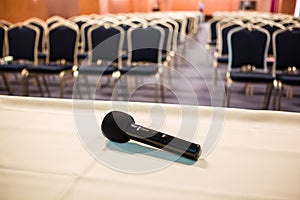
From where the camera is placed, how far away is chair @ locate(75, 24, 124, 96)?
3824mm

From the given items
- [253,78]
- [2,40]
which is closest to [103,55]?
[2,40]

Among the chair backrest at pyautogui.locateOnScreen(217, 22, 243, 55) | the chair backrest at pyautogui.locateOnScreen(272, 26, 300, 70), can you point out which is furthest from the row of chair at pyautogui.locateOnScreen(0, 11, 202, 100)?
the chair backrest at pyautogui.locateOnScreen(272, 26, 300, 70)

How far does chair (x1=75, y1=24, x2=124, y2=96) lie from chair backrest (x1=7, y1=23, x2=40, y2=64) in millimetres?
705

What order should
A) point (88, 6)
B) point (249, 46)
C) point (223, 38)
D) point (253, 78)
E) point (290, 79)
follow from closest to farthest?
1. point (290, 79)
2. point (253, 78)
3. point (249, 46)
4. point (223, 38)
5. point (88, 6)

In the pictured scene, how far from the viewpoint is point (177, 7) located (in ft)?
83.0

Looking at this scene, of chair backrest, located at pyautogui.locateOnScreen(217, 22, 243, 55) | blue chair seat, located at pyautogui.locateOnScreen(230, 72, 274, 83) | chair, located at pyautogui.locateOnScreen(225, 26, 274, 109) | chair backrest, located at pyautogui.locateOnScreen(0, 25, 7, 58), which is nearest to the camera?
blue chair seat, located at pyautogui.locateOnScreen(230, 72, 274, 83)

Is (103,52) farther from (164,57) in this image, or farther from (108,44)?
(164,57)

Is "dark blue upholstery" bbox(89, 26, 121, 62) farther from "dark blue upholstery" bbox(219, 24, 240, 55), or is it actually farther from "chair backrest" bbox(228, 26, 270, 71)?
"dark blue upholstery" bbox(219, 24, 240, 55)

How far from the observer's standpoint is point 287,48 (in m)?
3.81

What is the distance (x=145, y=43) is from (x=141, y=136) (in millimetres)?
3415

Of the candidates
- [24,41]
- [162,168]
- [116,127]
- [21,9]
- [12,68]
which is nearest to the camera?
[162,168]

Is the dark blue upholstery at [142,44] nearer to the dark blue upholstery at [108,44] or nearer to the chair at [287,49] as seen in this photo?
the dark blue upholstery at [108,44]

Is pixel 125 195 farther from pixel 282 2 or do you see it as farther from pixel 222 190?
pixel 282 2

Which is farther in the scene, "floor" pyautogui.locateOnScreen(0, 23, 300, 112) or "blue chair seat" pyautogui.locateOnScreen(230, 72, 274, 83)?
"floor" pyautogui.locateOnScreen(0, 23, 300, 112)
